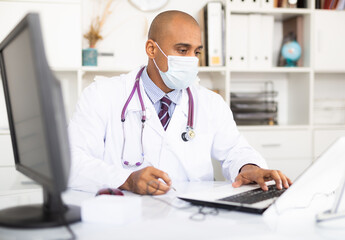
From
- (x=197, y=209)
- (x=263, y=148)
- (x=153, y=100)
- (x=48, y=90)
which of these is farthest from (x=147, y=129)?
(x=263, y=148)

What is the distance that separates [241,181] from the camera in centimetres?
127

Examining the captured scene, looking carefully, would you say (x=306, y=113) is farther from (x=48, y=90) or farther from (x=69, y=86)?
(x=48, y=90)

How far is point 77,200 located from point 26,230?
0.32m

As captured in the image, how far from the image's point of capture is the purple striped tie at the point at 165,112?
169 centimetres

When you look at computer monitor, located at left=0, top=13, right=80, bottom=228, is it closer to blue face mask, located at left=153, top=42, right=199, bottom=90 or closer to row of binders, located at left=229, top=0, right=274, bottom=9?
blue face mask, located at left=153, top=42, right=199, bottom=90

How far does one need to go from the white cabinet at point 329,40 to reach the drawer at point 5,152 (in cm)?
210

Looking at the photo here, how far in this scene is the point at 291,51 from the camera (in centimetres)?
282

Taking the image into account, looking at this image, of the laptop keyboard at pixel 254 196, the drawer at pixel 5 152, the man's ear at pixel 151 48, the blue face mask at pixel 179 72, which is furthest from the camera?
the drawer at pixel 5 152

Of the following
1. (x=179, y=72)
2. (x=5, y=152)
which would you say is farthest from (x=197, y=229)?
(x=5, y=152)

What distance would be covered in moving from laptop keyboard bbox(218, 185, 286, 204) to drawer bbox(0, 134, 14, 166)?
5.86 ft

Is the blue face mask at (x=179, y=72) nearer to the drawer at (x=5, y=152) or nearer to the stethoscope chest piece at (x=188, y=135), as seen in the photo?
the stethoscope chest piece at (x=188, y=135)

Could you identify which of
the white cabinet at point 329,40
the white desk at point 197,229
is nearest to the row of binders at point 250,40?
the white cabinet at point 329,40

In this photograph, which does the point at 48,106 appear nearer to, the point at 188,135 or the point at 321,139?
the point at 188,135

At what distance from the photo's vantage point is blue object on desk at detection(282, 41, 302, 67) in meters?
2.81
